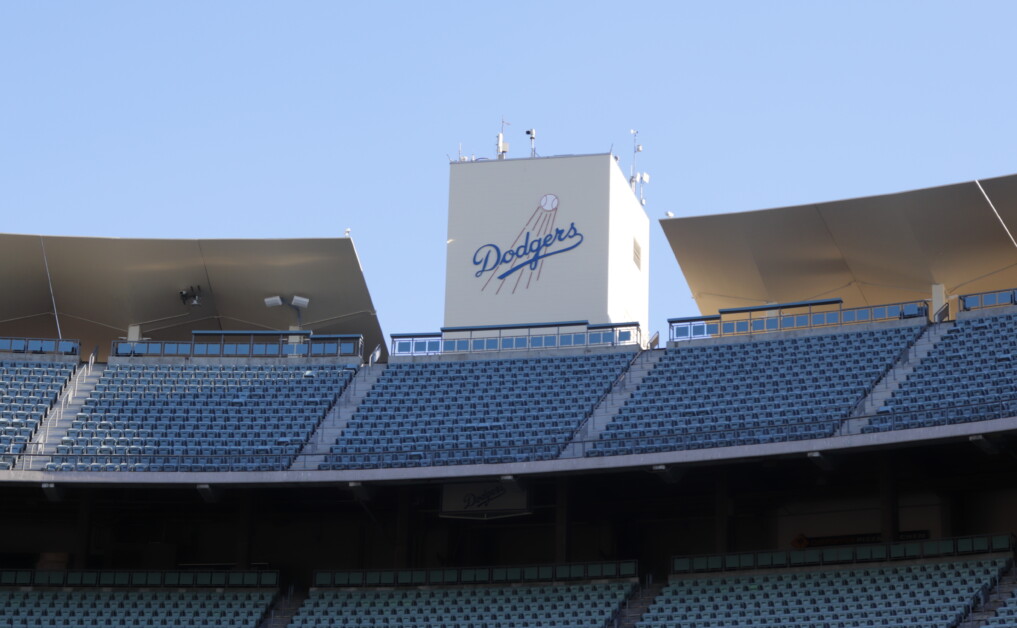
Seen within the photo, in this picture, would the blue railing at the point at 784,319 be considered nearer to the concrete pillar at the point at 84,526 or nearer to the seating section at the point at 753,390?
the seating section at the point at 753,390

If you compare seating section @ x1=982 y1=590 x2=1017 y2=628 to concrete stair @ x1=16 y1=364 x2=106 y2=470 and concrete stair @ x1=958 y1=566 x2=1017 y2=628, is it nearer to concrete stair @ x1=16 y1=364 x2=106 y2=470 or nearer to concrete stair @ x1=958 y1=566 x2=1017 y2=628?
concrete stair @ x1=958 y1=566 x2=1017 y2=628

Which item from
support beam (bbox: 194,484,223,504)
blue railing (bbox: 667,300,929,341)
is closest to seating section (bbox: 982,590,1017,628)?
blue railing (bbox: 667,300,929,341)

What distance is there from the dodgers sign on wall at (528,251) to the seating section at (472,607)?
11.6 m

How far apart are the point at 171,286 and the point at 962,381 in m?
22.3

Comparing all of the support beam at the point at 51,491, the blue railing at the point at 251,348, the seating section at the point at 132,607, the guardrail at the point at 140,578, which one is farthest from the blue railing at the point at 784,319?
the support beam at the point at 51,491

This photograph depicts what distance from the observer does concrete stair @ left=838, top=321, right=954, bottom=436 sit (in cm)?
3759

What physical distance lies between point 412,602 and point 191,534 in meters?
9.10

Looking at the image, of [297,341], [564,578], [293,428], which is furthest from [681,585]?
[297,341]

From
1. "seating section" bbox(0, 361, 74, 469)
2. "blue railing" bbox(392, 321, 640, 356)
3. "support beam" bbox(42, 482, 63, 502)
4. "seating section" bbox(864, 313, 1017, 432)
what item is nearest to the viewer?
"seating section" bbox(864, 313, 1017, 432)

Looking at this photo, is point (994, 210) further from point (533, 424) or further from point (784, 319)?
point (533, 424)

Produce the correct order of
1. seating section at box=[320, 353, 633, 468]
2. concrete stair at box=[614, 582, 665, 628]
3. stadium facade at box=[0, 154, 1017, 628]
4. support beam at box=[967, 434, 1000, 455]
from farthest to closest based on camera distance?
seating section at box=[320, 353, 633, 468], stadium facade at box=[0, 154, 1017, 628], concrete stair at box=[614, 582, 665, 628], support beam at box=[967, 434, 1000, 455]

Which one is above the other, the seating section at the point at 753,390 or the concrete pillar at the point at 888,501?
the seating section at the point at 753,390

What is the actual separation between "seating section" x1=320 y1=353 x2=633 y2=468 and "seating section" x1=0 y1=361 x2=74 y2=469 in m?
7.72

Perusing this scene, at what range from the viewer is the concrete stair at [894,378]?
→ 37.6 m
